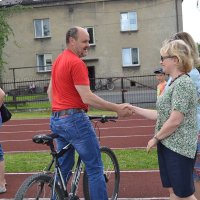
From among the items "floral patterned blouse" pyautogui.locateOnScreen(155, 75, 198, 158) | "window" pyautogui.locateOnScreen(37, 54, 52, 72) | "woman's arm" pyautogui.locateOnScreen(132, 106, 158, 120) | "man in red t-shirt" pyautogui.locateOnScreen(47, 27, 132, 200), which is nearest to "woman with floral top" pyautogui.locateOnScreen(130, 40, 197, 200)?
"floral patterned blouse" pyautogui.locateOnScreen(155, 75, 198, 158)

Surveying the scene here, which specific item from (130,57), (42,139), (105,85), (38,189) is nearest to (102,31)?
(130,57)

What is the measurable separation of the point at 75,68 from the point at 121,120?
40.2 ft

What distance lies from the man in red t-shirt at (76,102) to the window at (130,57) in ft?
98.2

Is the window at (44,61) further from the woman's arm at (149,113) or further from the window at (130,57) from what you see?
the woman's arm at (149,113)

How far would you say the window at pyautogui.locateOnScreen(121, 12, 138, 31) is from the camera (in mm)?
33938

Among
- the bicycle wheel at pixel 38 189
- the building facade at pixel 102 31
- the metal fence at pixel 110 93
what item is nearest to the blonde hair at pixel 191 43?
the bicycle wheel at pixel 38 189

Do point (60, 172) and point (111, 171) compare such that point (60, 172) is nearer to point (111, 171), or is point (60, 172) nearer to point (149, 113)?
point (149, 113)

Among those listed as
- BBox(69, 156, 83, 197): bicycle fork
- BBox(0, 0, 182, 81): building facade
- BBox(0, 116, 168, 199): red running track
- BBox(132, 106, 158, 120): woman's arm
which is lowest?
BBox(0, 116, 168, 199): red running track

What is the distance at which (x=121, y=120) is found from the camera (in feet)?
53.9

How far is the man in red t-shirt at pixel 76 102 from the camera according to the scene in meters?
4.27

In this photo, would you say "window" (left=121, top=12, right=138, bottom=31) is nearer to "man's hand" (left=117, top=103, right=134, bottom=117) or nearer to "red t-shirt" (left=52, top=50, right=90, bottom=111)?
"man's hand" (left=117, top=103, right=134, bottom=117)

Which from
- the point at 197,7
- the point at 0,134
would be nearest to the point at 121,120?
the point at 0,134

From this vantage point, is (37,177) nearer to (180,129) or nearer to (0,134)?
(180,129)

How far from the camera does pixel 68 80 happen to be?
14.2 feet
